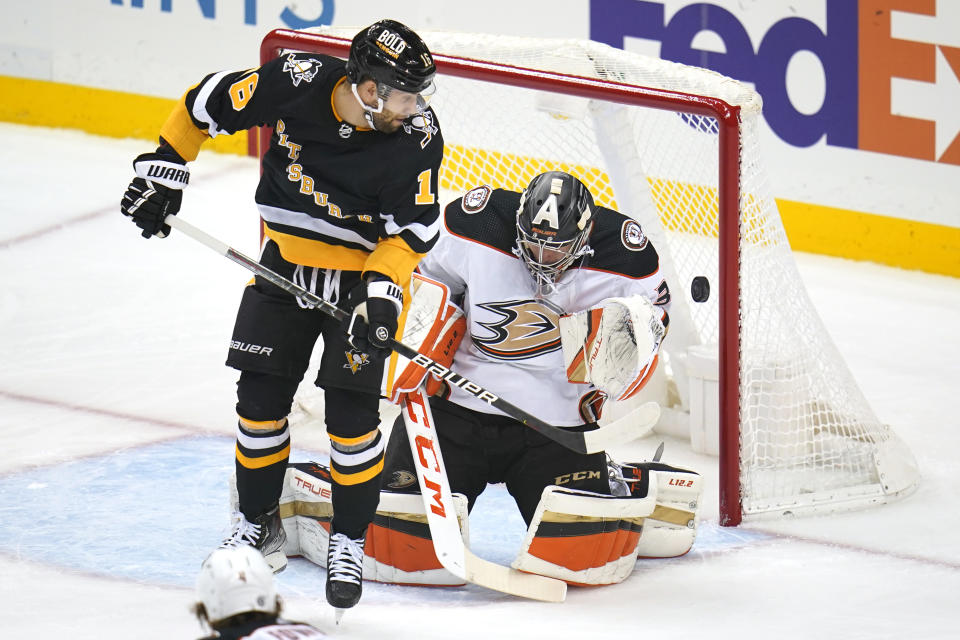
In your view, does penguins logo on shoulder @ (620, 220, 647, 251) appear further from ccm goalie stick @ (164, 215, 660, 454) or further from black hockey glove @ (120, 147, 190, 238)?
black hockey glove @ (120, 147, 190, 238)

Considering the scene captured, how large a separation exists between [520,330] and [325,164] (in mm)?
707

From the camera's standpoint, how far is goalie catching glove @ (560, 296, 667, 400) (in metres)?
3.30

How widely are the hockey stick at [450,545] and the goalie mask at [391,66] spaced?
2.61 ft

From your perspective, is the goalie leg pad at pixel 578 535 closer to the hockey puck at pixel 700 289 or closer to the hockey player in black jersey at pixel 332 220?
the hockey player in black jersey at pixel 332 220

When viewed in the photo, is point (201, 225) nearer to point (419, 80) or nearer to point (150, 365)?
point (150, 365)

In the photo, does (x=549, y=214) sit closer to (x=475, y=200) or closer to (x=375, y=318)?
(x=475, y=200)

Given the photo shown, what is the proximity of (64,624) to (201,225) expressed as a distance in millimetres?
3340

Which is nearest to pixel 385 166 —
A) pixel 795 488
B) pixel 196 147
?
pixel 196 147

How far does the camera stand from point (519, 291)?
11.3 feet

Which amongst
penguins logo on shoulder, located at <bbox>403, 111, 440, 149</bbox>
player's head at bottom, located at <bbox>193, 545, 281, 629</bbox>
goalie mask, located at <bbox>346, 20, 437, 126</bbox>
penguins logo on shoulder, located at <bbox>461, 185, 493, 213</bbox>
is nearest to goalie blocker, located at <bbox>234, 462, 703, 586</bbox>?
penguins logo on shoulder, located at <bbox>461, 185, 493, 213</bbox>

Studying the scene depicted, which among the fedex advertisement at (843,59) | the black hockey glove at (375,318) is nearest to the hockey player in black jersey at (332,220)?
the black hockey glove at (375,318)

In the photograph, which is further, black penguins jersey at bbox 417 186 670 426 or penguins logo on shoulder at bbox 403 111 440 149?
black penguins jersey at bbox 417 186 670 426

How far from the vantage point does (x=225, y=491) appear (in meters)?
3.88

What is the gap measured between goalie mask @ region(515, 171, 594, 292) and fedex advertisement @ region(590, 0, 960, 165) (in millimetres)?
2555
